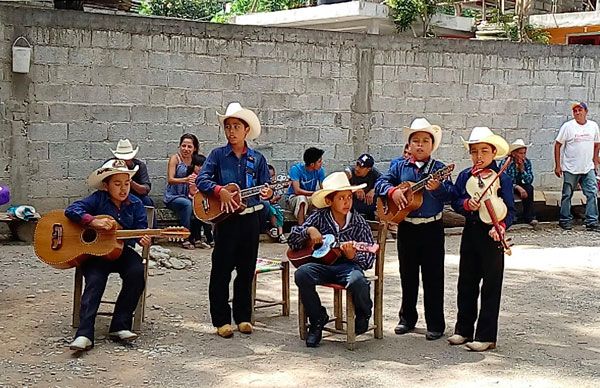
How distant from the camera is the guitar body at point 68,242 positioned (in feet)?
20.0

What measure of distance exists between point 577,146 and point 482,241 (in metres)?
6.60

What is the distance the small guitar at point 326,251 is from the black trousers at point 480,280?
65 cm

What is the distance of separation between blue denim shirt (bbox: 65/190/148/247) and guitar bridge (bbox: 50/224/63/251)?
0.11 m

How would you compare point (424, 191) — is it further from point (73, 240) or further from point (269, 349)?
point (73, 240)

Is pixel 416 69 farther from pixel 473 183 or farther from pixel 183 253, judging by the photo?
pixel 473 183

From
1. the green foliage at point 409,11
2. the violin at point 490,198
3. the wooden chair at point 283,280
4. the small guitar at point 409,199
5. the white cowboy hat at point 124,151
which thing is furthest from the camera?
the green foliage at point 409,11

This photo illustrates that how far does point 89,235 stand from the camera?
6.15 meters

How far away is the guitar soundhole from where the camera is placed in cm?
612

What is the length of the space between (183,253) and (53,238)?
3.61 m

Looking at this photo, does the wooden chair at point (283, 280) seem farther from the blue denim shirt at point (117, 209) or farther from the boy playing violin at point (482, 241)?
the boy playing violin at point (482, 241)

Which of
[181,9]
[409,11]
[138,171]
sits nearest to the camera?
[138,171]

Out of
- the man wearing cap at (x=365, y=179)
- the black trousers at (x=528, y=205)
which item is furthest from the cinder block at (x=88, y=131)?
the black trousers at (x=528, y=205)

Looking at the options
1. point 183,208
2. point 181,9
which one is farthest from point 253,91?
point 181,9

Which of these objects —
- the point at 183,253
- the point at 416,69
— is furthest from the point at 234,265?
the point at 416,69
